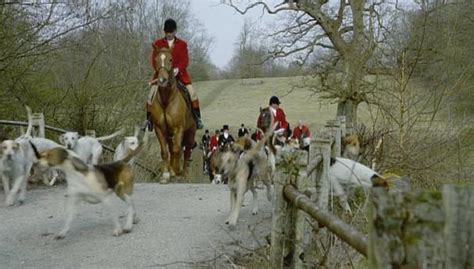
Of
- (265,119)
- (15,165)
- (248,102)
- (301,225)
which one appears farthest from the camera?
(248,102)

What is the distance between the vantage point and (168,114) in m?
11.7

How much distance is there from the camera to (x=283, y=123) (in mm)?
13969

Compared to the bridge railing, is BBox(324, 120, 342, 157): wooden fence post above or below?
below

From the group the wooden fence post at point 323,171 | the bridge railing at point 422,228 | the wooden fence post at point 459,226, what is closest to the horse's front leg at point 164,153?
the wooden fence post at point 323,171

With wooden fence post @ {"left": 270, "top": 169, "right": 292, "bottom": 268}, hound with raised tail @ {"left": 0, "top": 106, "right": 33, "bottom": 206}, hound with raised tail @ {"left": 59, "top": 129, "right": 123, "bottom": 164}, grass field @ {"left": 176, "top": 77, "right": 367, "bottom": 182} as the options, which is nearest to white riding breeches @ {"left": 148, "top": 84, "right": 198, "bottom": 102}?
hound with raised tail @ {"left": 59, "top": 129, "right": 123, "bottom": 164}

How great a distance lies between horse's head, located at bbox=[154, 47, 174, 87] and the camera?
10.9 metres

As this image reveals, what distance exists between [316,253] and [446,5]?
11.0 metres

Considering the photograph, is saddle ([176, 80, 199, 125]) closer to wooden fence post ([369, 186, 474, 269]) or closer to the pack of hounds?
the pack of hounds

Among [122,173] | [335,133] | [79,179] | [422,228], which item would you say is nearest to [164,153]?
[122,173]

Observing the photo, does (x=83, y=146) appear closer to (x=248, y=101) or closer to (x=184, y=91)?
(x=184, y=91)

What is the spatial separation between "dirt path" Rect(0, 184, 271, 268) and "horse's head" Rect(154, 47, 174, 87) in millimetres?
2229

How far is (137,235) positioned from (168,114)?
15.4ft

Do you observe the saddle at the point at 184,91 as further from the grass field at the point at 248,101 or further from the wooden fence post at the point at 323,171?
the grass field at the point at 248,101

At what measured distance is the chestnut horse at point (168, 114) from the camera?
11016 millimetres
